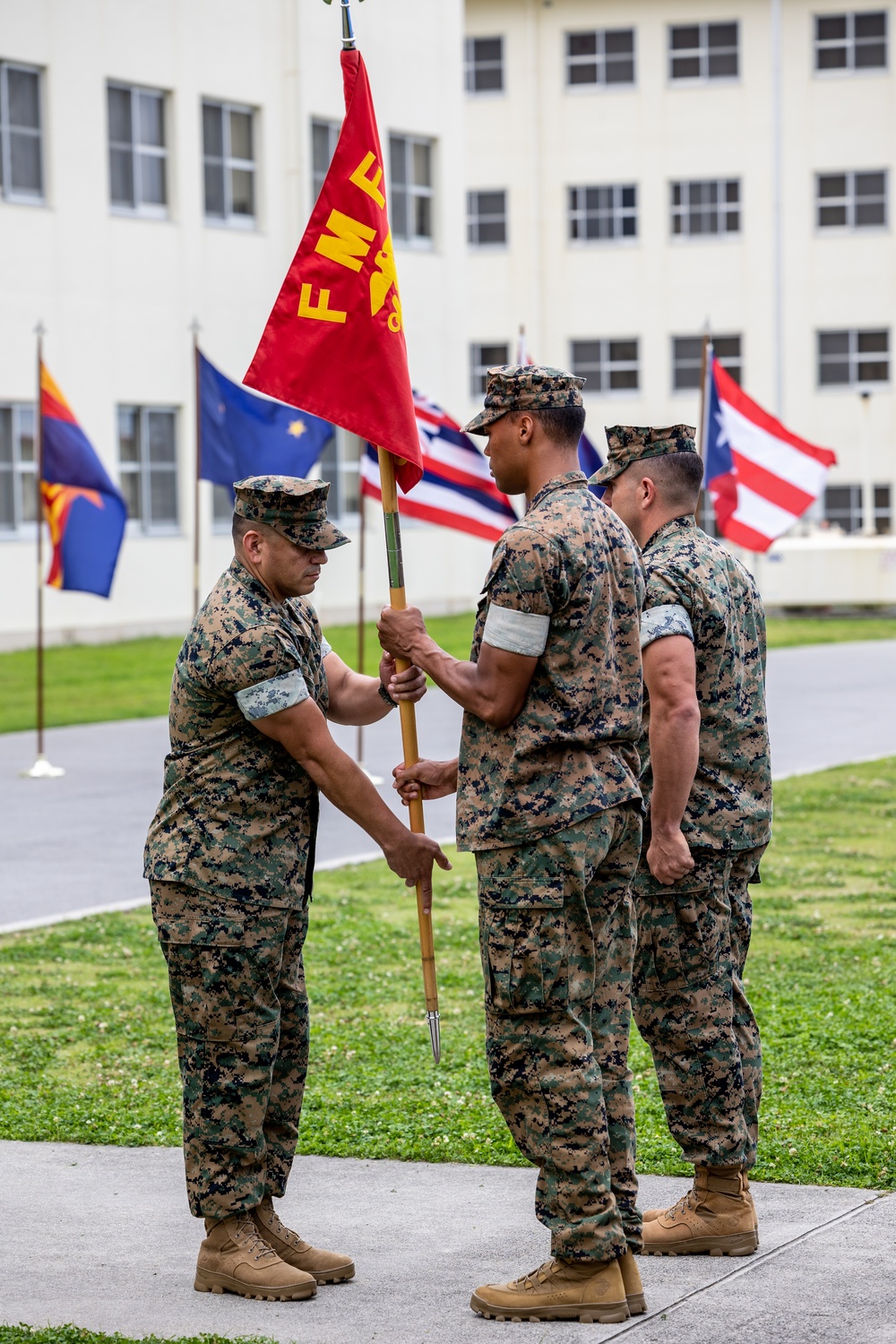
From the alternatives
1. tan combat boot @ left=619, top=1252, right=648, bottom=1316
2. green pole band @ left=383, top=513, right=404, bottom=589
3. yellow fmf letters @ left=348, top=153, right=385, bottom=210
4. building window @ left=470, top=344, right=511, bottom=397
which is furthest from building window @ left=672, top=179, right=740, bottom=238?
tan combat boot @ left=619, top=1252, right=648, bottom=1316

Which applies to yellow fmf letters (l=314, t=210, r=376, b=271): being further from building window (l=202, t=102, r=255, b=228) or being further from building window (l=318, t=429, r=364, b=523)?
building window (l=318, t=429, r=364, b=523)

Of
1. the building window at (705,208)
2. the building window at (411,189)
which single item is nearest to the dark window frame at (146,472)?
the building window at (411,189)

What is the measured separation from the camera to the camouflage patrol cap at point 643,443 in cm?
545

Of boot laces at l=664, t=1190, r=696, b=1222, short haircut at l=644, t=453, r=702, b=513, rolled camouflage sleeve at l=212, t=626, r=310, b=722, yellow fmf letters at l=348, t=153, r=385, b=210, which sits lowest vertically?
boot laces at l=664, t=1190, r=696, b=1222

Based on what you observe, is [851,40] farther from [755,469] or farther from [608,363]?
[755,469]

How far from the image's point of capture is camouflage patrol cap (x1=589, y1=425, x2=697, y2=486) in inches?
215

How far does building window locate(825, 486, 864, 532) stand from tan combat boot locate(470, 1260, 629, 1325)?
41574 mm

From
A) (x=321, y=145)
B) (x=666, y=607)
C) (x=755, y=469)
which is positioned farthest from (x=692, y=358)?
(x=666, y=607)

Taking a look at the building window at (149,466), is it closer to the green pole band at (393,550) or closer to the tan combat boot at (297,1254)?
the green pole band at (393,550)

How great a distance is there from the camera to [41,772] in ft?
51.4

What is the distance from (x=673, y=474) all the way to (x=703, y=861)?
1078 millimetres

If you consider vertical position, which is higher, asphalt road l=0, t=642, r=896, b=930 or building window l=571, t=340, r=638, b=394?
building window l=571, t=340, r=638, b=394

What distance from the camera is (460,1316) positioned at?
15.7 ft

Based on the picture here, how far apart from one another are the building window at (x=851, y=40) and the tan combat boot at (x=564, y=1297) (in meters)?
44.5
